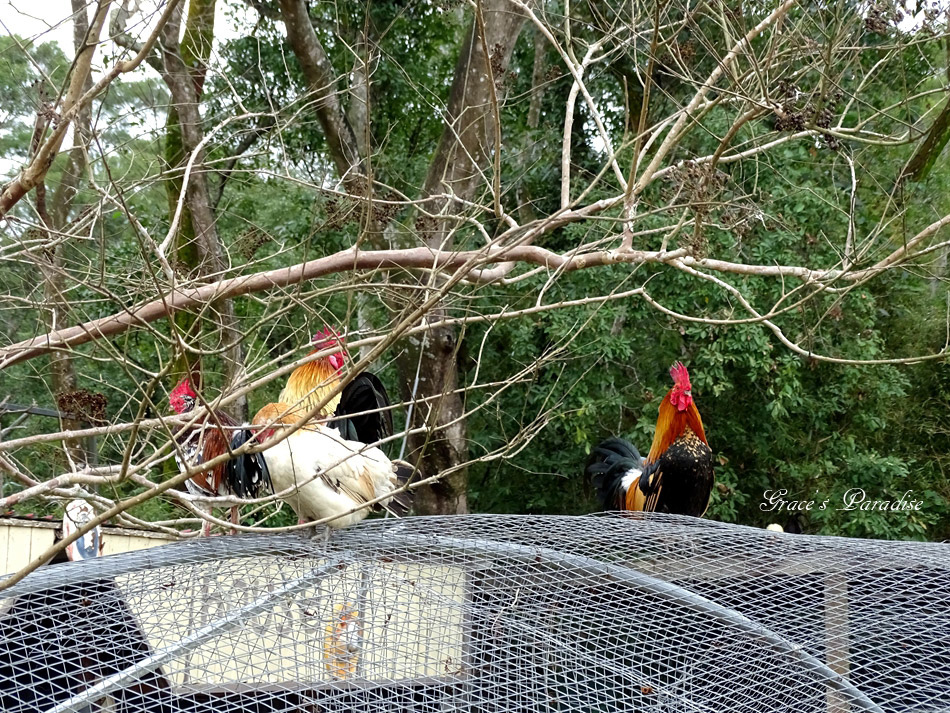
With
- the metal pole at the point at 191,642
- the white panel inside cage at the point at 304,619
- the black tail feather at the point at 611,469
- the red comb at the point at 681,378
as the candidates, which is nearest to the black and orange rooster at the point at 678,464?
the red comb at the point at 681,378

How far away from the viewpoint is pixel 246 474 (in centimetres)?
346

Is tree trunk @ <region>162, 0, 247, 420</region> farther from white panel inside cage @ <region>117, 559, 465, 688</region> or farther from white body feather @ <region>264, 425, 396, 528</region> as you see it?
white panel inside cage @ <region>117, 559, 465, 688</region>

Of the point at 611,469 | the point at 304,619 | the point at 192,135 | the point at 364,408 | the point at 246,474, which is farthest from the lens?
the point at 192,135

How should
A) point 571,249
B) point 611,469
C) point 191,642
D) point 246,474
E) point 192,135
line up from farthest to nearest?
point 192,135, point 611,469, point 571,249, point 246,474, point 191,642

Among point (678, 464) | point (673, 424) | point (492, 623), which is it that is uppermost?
point (673, 424)

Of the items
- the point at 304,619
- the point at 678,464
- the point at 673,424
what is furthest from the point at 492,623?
the point at 673,424

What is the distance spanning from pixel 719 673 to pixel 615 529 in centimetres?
54

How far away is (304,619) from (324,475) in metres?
0.74

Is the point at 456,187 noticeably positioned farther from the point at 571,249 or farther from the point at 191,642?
the point at 191,642

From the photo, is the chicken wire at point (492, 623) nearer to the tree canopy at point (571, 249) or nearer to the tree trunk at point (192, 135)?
the tree canopy at point (571, 249)

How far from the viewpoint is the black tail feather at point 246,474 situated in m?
3.41

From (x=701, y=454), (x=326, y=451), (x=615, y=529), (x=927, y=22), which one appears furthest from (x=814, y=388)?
(x=326, y=451)

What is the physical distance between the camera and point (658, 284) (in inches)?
219

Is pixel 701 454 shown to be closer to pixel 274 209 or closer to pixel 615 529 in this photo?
pixel 615 529
